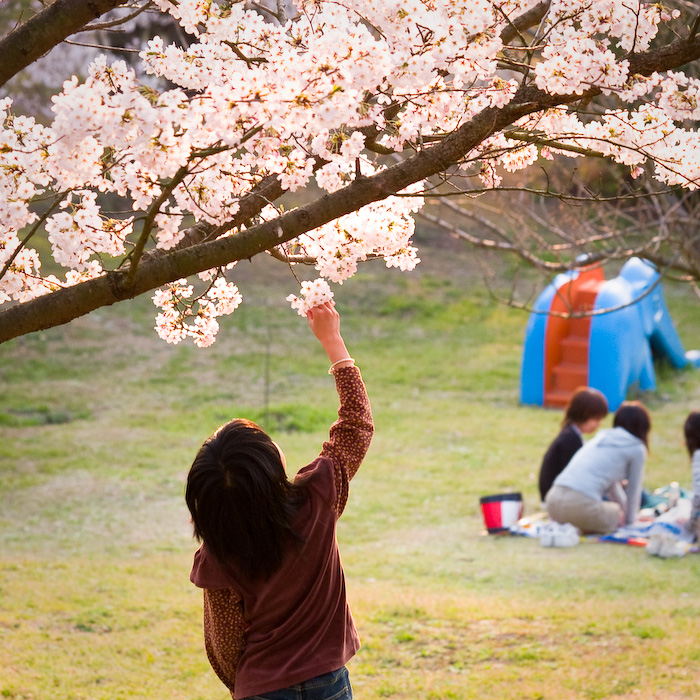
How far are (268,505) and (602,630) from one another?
284cm

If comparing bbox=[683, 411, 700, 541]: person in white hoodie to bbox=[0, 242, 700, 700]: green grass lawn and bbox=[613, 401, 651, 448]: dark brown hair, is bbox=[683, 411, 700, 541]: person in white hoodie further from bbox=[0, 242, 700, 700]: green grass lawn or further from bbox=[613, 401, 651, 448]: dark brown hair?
bbox=[0, 242, 700, 700]: green grass lawn

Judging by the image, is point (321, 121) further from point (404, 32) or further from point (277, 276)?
point (277, 276)

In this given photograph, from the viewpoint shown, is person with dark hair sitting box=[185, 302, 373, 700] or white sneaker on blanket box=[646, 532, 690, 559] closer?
person with dark hair sitting box=[185, 302, 373, 700]

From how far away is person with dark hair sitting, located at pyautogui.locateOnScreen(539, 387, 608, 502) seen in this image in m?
6.01

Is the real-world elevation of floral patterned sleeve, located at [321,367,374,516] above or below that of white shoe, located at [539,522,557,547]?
above

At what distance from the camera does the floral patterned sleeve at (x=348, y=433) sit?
6.15 feet

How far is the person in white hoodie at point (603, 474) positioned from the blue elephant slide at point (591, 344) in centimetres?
449

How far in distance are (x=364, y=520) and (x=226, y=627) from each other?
16.4 ft

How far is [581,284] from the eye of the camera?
10938mm

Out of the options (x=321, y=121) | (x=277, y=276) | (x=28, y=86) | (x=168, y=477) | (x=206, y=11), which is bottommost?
(x=168, y=477)


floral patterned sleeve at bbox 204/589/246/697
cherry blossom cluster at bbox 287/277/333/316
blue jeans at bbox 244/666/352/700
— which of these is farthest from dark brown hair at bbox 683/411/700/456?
floral patterned sleeve at bbox 204/589/246/697

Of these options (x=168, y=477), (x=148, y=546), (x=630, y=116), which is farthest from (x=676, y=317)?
(x=630, y=116)

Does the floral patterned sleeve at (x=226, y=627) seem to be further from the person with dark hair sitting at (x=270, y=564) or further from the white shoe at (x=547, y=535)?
the white shoe at (x=547, y=535)

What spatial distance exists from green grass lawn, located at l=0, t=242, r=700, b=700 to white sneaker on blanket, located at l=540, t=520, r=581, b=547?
10 cm
